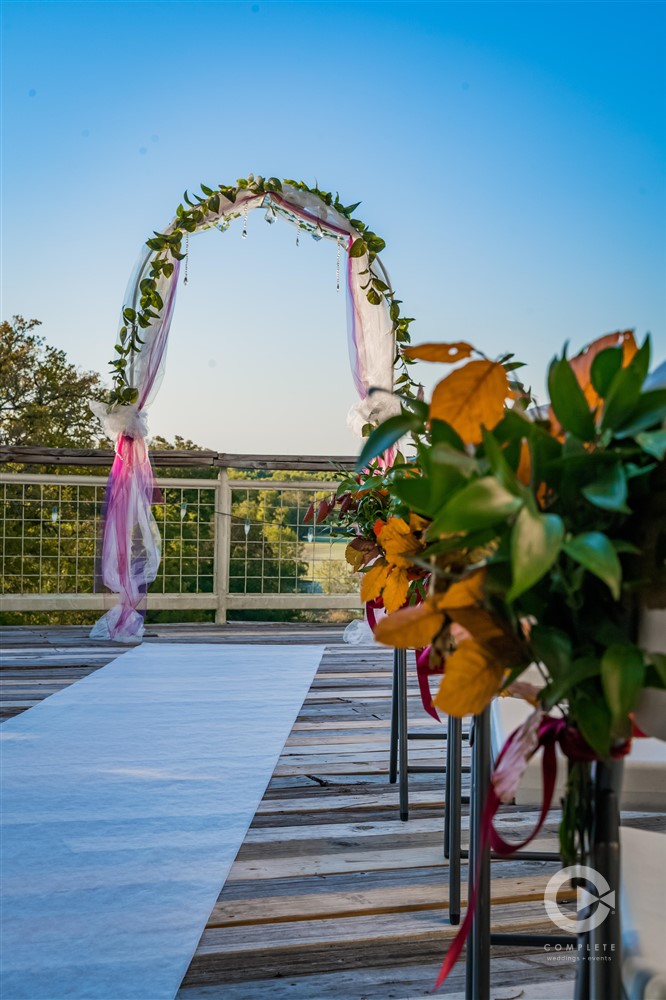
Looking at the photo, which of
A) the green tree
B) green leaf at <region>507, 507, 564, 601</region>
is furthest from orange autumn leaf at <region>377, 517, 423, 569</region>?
the green tree

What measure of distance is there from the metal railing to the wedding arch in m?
0.87

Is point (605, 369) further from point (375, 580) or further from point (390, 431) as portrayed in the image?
point (375, 580)

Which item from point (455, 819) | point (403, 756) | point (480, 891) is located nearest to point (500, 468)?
point (480, 891)

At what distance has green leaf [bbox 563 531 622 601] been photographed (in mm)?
351

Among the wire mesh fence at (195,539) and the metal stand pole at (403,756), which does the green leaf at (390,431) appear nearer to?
the metal stand pole at (403,756)

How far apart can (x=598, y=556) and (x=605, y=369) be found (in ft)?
0.40

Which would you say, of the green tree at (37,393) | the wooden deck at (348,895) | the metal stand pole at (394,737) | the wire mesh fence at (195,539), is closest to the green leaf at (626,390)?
the wooden deck at (348,895)

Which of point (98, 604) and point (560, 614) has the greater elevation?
point (560, 614)

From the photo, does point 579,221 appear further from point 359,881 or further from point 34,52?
point 359,881

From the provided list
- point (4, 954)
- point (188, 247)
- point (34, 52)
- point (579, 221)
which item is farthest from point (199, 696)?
point (579, 221)

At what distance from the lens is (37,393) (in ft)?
44.2

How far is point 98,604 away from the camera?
219 inches

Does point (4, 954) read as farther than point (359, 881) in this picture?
No

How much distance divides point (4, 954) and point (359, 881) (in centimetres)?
68
